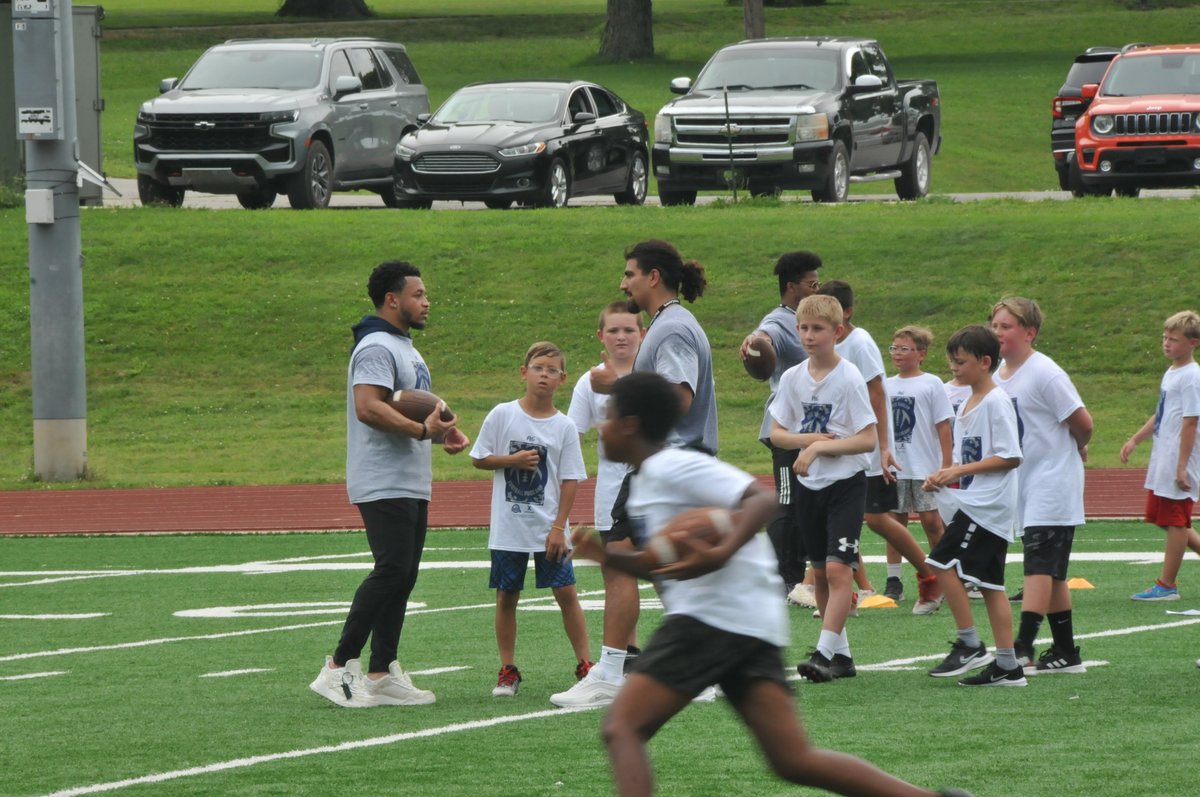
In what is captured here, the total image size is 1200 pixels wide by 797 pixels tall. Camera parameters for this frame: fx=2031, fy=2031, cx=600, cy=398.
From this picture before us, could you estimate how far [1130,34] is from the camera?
193 ft

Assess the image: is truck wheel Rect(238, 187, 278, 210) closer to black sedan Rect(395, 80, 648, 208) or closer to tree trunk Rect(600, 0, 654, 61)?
black sedan Rect(395, 80, 648, 208)

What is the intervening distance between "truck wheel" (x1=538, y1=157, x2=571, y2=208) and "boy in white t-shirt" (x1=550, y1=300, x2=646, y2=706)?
1754 centimetres

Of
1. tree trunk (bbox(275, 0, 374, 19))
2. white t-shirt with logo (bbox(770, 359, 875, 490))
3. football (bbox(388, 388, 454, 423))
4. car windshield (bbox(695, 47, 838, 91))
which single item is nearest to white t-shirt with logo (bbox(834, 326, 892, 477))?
white t-shirt with logo (bbox(770, 359, 875, 490))

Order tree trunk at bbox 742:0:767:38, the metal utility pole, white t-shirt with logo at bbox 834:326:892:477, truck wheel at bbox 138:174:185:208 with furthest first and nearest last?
tree trunk at bbox 742:0:767:38
truck wheel at bbox 138:174:185:208
the metal utility pole
white t-shirt with logo at bbox 834:326:892:477

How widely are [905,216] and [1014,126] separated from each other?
19.3 meters

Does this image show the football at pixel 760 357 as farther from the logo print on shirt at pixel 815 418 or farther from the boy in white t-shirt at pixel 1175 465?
the boy in white t-shirt at pixel 1175 465

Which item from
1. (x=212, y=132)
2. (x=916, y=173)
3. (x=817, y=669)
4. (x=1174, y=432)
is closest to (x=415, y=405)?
(x=817, y=669)

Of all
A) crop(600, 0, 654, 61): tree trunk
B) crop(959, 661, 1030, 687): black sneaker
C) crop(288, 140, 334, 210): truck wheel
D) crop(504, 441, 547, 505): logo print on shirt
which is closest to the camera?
crop(959, 661, 1030, 687): black sneaker

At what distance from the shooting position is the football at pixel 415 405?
8961 mm

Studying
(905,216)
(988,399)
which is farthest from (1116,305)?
(988,399)

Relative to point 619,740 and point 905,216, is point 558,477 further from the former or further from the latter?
point 905,216

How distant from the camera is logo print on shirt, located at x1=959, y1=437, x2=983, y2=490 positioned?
923 cm

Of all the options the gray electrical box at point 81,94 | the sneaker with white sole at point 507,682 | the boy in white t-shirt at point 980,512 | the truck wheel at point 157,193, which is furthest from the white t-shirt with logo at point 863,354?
the gray electrical box at point 81,94

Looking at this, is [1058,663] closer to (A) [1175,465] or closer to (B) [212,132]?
(A) [1175,465]
